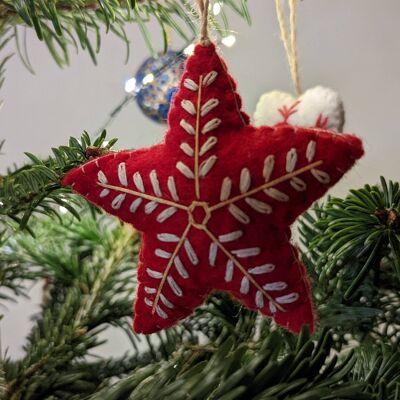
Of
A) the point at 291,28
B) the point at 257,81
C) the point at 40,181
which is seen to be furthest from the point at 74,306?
the point at 257,81

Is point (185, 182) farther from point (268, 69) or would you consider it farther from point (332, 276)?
point (268, 69)

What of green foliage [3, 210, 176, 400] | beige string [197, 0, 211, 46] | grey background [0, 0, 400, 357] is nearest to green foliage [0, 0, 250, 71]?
beige string [197, 0, 211, 46]

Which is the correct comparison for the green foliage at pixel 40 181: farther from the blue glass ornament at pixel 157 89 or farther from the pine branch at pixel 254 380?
the blue glass ornament at pixel 157 89

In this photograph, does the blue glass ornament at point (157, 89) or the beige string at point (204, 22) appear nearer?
the beige string at point (204, 22)

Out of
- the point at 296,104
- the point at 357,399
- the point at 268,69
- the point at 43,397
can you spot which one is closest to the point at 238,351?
the point at 357,399

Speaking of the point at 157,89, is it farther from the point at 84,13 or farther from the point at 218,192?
the point at 218,192

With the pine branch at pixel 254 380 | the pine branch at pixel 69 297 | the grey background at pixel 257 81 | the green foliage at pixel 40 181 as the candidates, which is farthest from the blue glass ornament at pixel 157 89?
the pine branch at pixel 254 380

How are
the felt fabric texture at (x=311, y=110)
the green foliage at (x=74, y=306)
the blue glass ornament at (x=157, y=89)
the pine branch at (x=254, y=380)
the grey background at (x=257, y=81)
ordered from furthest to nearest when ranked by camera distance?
the grey background at (x=257, y=81), the blue glass ornament at (x=157, y=89), the felt fabric texture at (x=311, y=110), the green foliage at (x=74, y=306), the pine branch at (x=254, y=380)
